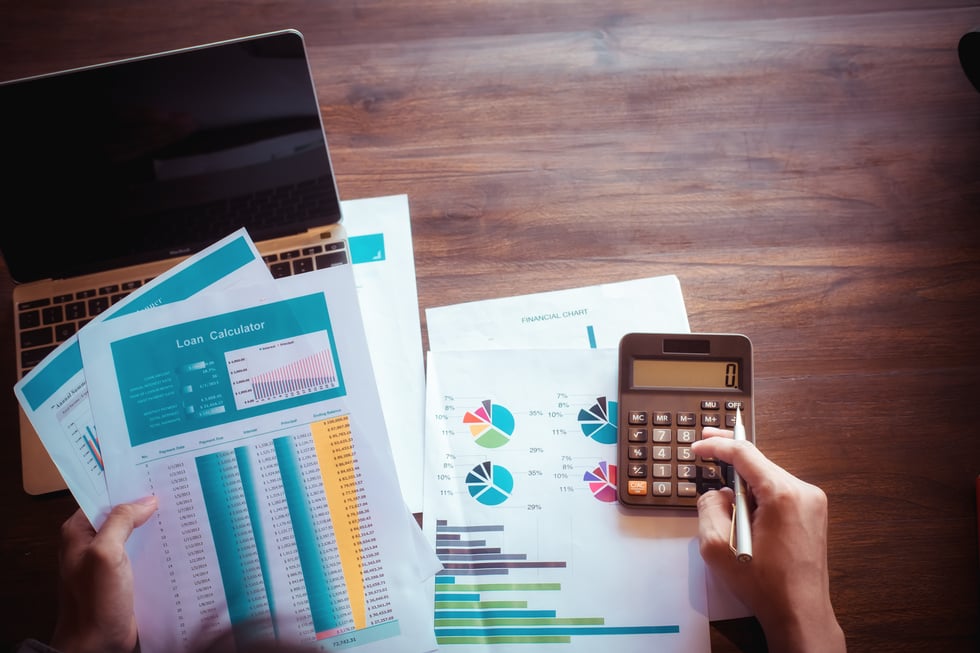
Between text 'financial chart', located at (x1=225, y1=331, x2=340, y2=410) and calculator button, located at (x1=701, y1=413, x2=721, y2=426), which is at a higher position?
text 'financial chart', located at (x1=225, y1=331, x2=340, y2=410)

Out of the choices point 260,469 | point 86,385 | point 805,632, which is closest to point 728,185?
point 805,632

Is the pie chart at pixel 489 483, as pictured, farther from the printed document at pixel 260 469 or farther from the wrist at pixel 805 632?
the wrist at pixel 805 632

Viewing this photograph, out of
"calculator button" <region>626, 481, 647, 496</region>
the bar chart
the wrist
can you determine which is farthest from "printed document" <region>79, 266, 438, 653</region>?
the wrist

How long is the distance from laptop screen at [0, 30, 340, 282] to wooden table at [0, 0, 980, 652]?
0.05 m

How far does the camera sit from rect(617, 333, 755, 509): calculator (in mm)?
690

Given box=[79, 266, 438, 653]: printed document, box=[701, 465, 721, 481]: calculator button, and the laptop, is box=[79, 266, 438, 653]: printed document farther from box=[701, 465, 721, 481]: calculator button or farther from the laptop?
box=[701, 465, 721, 481]: calculator button

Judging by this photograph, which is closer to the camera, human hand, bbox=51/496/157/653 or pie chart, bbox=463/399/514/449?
human hand, bbox=51/496/157/653

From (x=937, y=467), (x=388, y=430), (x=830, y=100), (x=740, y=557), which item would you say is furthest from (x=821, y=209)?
(x=388, y=430)

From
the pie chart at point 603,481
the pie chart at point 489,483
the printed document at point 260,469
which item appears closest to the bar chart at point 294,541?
the printed document at point 260,469

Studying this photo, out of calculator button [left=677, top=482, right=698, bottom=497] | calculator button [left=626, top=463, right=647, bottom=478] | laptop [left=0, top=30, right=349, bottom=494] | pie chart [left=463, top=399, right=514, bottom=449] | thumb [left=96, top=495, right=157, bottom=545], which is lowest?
calculator button [left=677, top=482, right=698, bottom=497]

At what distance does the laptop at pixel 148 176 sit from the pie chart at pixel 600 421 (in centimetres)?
30

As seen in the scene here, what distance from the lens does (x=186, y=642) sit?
65cm

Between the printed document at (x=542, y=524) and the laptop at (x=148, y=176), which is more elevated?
the laptop at (x=148, y=176)

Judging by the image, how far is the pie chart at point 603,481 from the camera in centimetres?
71
